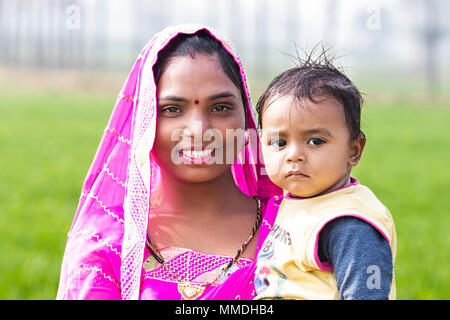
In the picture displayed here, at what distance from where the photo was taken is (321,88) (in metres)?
2.04

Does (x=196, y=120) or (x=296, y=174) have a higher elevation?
(x=196, y=120)

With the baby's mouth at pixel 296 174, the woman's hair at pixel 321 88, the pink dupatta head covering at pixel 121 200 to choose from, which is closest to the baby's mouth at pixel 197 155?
the pink dupatta head covering at pixel 121 200

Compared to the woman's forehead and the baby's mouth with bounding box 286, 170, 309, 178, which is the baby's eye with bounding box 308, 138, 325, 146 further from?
the woman's forehead

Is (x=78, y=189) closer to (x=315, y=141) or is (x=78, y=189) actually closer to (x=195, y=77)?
(x=195, y=77)

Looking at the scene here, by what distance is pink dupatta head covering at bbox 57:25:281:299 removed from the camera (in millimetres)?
2336

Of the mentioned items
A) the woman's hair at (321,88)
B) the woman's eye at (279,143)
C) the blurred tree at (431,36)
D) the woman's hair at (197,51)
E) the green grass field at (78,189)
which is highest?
the blurred tree at (431,36)

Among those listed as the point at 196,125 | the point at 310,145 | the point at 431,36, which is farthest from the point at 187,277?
the point at 431,36

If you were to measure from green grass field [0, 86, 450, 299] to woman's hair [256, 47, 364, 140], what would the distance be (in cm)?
32

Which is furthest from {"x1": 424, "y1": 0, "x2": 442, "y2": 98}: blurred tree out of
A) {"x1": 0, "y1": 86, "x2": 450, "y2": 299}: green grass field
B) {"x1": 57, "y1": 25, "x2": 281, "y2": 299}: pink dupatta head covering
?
{"x1": 57, "y1": 25, "x2": 281, "y2": 299}: pink dupatta head covering

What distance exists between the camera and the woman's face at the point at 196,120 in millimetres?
2363

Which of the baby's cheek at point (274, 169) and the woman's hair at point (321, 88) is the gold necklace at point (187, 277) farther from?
the woman's hair at point (321, 88)

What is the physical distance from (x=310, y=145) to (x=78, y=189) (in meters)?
8.14

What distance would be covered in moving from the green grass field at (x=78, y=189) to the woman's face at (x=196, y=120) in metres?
0.56
